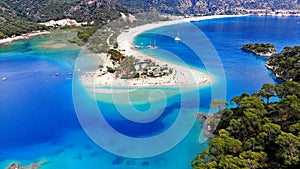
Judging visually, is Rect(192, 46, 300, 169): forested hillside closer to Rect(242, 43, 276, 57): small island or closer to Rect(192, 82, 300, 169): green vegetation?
Rect(192, 82, 300, 169): green vegetation

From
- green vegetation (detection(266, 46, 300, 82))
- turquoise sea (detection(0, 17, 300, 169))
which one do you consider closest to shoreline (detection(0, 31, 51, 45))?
turquoise sea (detection(0, 17, 300, 169))

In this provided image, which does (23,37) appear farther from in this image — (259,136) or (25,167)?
(259,136)

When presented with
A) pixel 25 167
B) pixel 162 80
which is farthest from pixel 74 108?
pixel 162 80

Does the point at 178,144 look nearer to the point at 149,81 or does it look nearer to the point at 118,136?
the point at 118,136

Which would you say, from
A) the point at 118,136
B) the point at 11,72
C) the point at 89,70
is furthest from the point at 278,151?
the point at 11,72

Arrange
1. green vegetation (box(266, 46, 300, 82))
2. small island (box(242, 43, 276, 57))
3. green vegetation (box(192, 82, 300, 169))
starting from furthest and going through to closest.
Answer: small island (box(242, 43, 276, 57))
green vegetation (box(266, 46, 300, 82))
green vegetation (box(192, 82, 300, 169))

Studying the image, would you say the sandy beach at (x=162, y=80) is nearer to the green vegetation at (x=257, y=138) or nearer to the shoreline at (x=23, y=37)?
the green vegetation at (x=257, y=138)

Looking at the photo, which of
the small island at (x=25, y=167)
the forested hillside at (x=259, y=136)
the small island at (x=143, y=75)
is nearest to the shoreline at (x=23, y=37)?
the small island at (x=143, y=75)
